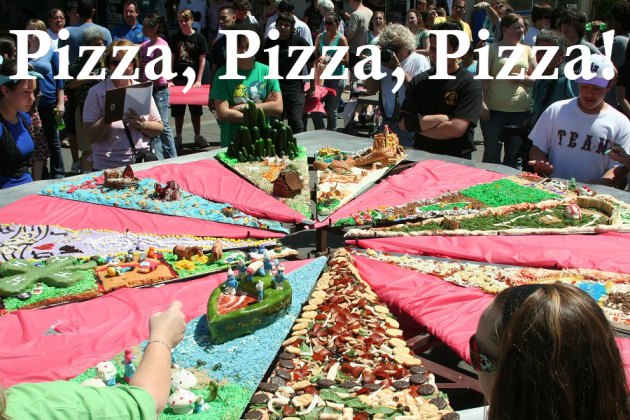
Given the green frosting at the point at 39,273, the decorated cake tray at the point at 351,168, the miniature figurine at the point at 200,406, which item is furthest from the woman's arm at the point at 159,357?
the decorated cake tray at the point at 351,168

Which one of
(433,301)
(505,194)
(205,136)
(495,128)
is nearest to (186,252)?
(433,301)

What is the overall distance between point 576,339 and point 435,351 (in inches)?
127

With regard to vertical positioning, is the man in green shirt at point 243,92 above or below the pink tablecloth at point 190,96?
above

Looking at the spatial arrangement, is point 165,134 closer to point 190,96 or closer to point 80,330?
point 190,96

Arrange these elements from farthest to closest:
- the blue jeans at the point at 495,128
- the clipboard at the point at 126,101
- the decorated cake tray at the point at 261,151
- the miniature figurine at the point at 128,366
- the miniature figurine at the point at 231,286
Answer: the blue jeans at the point at 495,128
the decorated cake tray at the point at 261,151
the clipboard at the point at 126,101
the miniature figurine at the point at 231,286
the miniature figurine at the point at 128,366

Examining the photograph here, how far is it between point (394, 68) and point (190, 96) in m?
3.55

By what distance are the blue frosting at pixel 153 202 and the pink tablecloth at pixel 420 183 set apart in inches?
29.0

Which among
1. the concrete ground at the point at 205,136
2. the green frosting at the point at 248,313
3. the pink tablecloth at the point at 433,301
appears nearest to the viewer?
the green frosting at the point at 248,313

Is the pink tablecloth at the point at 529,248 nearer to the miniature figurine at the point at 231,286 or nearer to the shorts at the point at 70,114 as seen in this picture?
the miniature figurine at the point at 231,286

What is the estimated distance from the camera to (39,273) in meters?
4.34

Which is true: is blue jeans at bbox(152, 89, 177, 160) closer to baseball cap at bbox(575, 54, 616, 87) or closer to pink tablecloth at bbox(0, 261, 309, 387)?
pink tablecloth at bbox(0, 261, 309, 387)

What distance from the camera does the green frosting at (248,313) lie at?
12.3ft

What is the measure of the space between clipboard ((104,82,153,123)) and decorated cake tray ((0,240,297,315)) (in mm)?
1805

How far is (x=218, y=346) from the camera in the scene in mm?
3725
